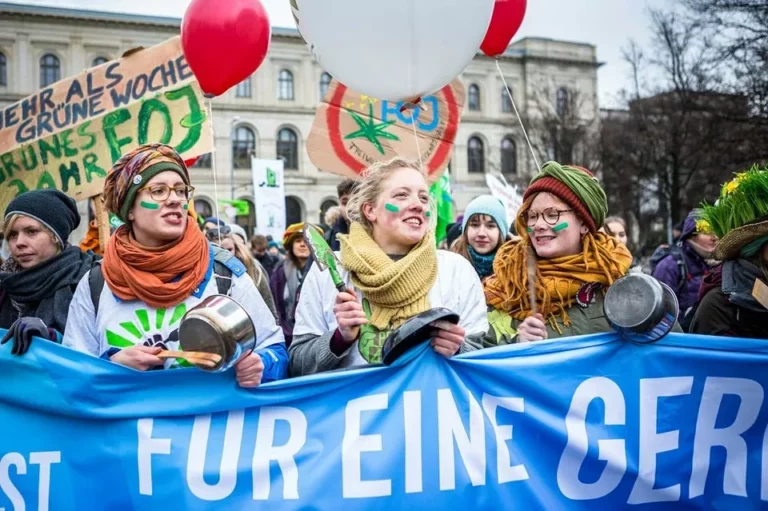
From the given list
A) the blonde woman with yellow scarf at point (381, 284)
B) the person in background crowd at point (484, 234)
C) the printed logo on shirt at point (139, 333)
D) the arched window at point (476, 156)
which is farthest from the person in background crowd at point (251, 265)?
the arched window at point (476, 156)

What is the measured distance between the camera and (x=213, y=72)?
14.4 feet

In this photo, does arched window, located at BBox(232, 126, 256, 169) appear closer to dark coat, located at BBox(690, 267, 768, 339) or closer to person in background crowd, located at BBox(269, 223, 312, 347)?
person in background crowd, located at BBox(269, 223, 312, 347)

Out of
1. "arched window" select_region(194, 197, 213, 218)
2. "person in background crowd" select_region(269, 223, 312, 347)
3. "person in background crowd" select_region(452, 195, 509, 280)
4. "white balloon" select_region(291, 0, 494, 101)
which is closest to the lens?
"white balloon" select_region(291, 0, 494, 101)

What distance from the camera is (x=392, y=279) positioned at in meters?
2.62

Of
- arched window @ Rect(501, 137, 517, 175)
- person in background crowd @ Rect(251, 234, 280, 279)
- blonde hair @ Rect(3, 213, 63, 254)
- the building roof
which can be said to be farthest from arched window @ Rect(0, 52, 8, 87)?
blonde hair @ Rect(3, 213, 63, 254)

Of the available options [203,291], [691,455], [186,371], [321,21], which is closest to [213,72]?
[321,21]

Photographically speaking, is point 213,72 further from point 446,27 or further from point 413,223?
point 413,223

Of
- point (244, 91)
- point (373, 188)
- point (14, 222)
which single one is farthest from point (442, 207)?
point (244, 91)

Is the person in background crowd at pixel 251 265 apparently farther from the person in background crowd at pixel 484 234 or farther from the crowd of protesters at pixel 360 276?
the crowd of protesters at pixel 360 276

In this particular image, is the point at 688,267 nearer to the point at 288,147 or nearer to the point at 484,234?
the point at 484,234

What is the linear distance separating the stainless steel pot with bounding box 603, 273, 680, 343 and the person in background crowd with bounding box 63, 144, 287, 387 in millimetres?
1230

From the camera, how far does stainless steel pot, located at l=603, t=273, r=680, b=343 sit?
96.8 inches

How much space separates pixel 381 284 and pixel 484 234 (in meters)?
2.02

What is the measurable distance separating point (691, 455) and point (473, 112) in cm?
5182
